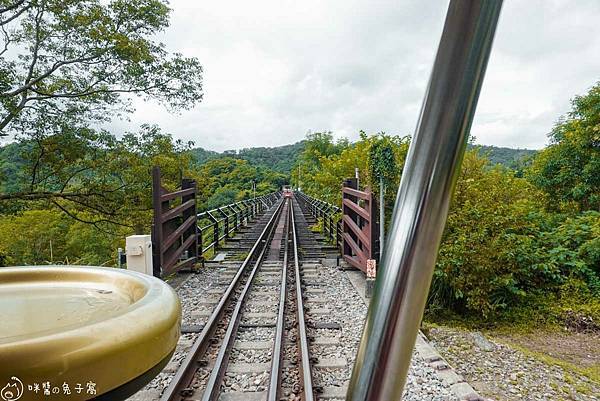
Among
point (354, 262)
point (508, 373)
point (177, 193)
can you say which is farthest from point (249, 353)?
point (354, 262)

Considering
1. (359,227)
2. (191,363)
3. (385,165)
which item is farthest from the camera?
(359,227)

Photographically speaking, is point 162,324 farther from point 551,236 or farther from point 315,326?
point 551,236

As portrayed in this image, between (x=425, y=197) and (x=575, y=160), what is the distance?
13285 millimetres

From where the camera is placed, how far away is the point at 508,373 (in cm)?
366

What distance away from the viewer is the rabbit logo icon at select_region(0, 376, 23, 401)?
0.35m

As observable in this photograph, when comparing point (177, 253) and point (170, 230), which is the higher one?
point (170, 230)

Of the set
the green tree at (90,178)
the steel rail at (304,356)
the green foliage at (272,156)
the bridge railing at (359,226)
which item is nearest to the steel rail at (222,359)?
the steel rail at (304,356)

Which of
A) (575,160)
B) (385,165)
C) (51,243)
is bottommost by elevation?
(51,243)

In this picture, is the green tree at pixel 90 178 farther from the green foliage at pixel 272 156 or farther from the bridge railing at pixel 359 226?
the green foliage at pixel 272 156

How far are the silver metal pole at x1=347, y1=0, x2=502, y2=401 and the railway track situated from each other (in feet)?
8.11

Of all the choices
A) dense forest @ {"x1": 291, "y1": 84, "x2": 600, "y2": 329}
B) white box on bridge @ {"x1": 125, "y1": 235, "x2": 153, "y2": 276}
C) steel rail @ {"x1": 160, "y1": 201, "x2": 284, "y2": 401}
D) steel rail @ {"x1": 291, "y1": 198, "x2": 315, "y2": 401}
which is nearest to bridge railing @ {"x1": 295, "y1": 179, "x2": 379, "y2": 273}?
dense forest @ {"x1": 291, "y1": 84, "x2": 600, "y2": 329}

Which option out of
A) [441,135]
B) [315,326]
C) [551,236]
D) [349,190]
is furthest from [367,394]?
[551,236]

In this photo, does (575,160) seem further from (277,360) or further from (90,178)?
(90,178)

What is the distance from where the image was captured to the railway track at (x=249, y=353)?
8.93ft
